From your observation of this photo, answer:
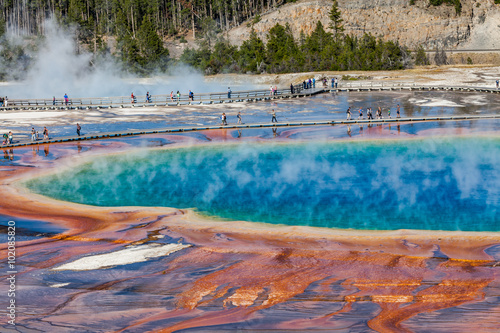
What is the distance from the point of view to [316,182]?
3272 centimetres

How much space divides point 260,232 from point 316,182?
9347 millimetres

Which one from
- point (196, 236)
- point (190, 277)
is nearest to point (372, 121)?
point (196, 236)

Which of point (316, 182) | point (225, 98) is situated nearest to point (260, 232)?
point (316, 182)

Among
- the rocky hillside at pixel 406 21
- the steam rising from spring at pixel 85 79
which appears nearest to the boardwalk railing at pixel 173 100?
the steam rising from spring at pixel 85 79

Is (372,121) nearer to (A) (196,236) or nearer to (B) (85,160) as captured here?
(B) (85,160)

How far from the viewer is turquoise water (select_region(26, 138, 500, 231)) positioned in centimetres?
2673

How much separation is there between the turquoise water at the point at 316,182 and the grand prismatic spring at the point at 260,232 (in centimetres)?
13

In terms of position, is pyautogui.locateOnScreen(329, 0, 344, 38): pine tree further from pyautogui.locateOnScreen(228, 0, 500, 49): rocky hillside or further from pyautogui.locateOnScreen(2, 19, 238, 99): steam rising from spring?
pyautogui.locateOnScreen(2, 19, 238, 99): steam rising from spring

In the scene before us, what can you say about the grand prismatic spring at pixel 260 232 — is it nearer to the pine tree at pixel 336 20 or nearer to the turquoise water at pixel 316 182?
the turquoise water at pixel 316 182

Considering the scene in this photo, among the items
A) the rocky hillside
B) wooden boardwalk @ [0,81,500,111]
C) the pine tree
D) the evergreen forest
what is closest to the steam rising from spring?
the evergreen forest

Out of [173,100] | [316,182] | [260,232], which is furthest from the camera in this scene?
[173,100]

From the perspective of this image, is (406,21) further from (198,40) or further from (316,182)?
(316,182)

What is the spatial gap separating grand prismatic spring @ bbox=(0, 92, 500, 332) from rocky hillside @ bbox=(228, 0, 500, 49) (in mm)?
77441

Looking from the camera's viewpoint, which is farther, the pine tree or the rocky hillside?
the rocky hillside
